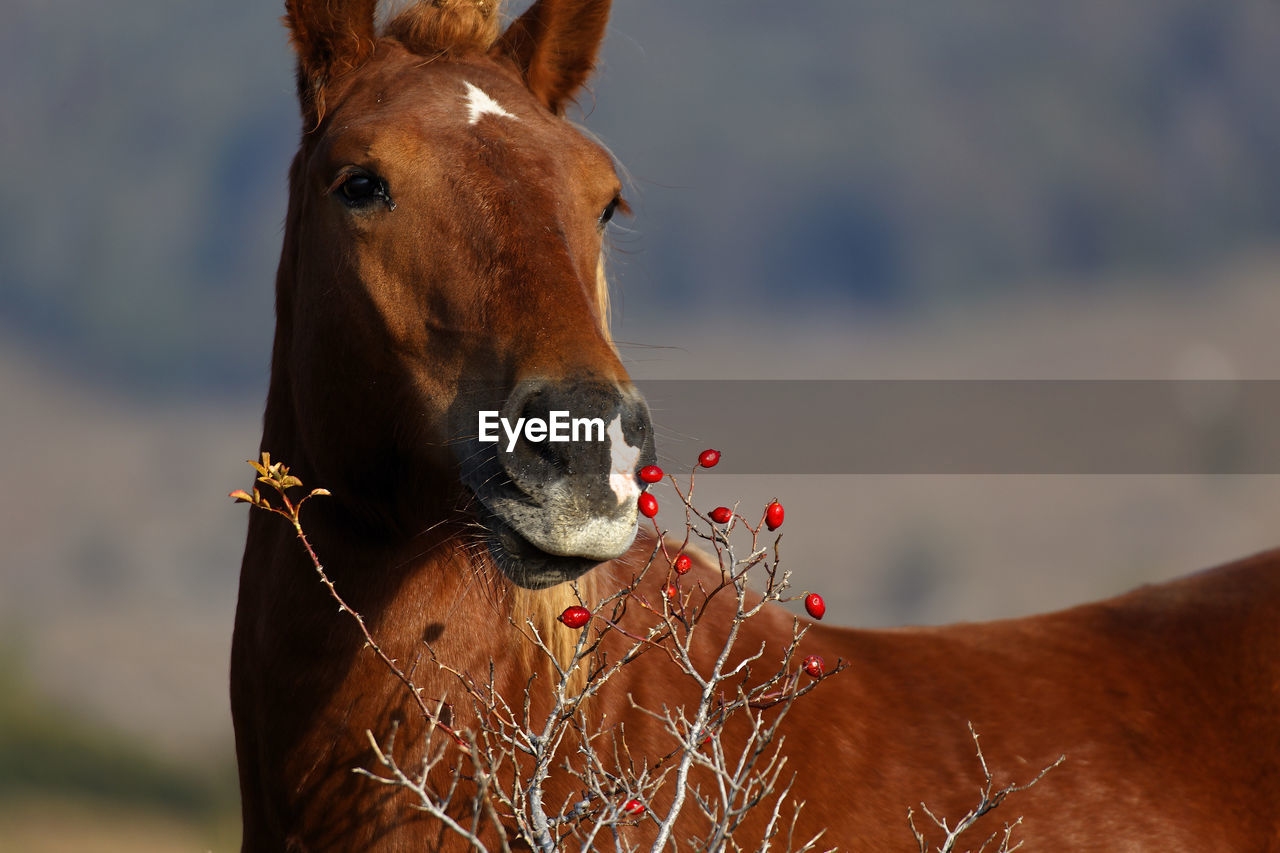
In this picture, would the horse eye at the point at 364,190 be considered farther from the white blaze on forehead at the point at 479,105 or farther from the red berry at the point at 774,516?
the red berry at the point at 774,516

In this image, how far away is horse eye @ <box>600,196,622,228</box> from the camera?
2.89 metres

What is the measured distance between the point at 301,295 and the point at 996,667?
2.80m

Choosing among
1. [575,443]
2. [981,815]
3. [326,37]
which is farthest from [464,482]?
[981,815]

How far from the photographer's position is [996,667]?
3.76 metres

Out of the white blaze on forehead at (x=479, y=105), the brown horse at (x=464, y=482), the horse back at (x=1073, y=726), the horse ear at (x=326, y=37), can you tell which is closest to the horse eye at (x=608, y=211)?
the brown horse at (x=464, y=482)

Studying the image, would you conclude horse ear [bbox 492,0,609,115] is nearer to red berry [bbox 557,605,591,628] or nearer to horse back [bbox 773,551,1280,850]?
red berry [bbox 557,605,591,628]

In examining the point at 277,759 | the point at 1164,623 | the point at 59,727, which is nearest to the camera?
the point at 277,759

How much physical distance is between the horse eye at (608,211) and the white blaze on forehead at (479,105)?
1.24 feet

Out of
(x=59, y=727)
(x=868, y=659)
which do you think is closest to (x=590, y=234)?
(x=868, y=659)

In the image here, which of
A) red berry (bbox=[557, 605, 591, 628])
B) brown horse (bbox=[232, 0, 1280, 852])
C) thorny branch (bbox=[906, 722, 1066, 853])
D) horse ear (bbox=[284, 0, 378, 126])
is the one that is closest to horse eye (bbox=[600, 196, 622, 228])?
brown horse (bbox=[232, 0, 1280, 852])

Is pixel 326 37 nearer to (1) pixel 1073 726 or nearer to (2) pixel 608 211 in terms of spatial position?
(2) pixel 608 211

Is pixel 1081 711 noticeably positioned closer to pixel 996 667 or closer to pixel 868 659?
pixel 996 667

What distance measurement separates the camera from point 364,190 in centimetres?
256

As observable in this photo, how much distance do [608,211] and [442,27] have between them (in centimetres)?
75
